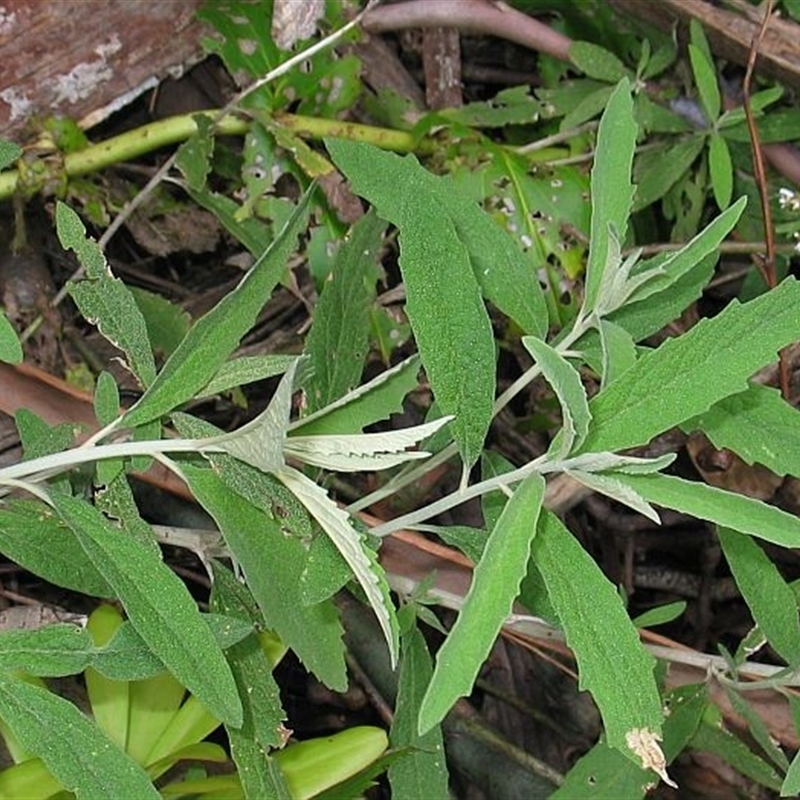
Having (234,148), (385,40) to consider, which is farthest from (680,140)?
(234,148)

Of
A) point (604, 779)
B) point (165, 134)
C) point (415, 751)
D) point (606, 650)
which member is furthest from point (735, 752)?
point (165, 134)

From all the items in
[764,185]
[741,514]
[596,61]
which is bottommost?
[764,185]

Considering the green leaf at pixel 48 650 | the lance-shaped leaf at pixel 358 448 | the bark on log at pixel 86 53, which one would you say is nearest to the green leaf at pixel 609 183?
the lance-shaped leaf at pixel 358 448

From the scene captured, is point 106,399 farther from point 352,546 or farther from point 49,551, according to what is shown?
point 352,546

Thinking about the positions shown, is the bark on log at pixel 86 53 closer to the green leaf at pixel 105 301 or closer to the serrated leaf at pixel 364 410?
the green leaf at pixel 105 301

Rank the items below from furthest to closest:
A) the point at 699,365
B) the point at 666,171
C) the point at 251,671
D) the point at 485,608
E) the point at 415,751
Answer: the point at 666,171
the point at 415,751
the point at 251,671
the point at 699,365
the point at 485,608
